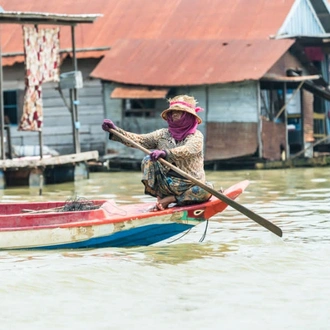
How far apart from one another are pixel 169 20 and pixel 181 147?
1493cm

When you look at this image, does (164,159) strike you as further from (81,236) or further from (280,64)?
(280,64)

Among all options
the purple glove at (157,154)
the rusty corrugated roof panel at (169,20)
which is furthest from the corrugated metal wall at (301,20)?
the purple glove at (157,154)

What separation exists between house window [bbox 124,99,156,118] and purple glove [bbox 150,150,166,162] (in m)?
12.9

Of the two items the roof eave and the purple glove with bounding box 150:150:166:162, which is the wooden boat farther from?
the roof eave

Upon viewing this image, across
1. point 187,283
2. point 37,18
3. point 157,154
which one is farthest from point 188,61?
point 187,283

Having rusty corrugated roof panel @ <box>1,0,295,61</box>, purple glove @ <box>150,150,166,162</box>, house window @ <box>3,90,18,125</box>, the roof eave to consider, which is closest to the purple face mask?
purple glove @ <box>150,150,166,162</box>

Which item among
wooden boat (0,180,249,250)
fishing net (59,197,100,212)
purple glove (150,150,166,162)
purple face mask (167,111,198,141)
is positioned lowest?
wooden boat (0,180,249,250)

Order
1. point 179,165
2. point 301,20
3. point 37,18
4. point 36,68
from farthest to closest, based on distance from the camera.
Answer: point 301,20 → point 36,68 → point 37,18 → point 179,165

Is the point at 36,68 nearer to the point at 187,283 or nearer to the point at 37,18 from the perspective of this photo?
the point at 37,18

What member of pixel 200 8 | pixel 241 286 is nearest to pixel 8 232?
pixel 241 286

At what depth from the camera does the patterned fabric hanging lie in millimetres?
17375

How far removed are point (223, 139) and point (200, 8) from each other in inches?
169

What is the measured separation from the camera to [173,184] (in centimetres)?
916

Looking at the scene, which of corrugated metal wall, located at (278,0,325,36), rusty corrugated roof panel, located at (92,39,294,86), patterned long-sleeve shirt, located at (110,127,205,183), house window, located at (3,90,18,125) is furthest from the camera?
house window, located at (3,90,18,125)
